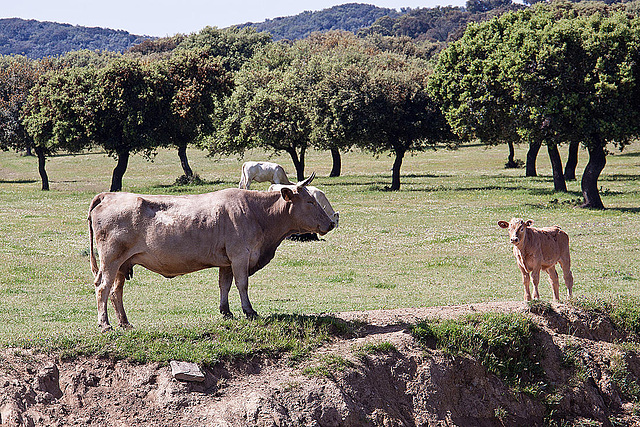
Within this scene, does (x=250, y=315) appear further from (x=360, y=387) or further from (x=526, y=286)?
(x=526, y=286)

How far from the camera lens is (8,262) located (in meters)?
24.0

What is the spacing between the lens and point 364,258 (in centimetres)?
2586

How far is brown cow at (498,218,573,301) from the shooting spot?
14.5 meters

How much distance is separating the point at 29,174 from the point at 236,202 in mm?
69214

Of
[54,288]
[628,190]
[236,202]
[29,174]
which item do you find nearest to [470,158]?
[628,190]

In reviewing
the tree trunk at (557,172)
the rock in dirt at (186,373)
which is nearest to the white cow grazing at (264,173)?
the rock in dirt at (186,373)

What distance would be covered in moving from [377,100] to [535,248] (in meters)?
34.9

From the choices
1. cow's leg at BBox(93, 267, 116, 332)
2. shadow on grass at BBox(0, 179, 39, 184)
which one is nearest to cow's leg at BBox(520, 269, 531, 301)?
cow's leg at BBox(93, 267, 116, 332)

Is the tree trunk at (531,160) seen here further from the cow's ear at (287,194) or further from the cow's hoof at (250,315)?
the cow's hoof at (250,315)

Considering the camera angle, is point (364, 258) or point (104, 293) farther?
point (364, 258)

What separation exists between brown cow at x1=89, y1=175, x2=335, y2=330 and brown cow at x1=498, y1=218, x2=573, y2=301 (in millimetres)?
4435

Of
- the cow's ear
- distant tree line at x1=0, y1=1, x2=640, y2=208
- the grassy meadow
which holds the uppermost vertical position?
distant tree line at x1=0, y1=1, x2=640, y2=208

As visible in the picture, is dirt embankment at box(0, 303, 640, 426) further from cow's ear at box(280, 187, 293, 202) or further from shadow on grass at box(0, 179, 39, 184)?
shadow on grass at box(0, 179, 39, 184)

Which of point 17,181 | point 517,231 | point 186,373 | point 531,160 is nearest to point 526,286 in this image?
point 517,231
